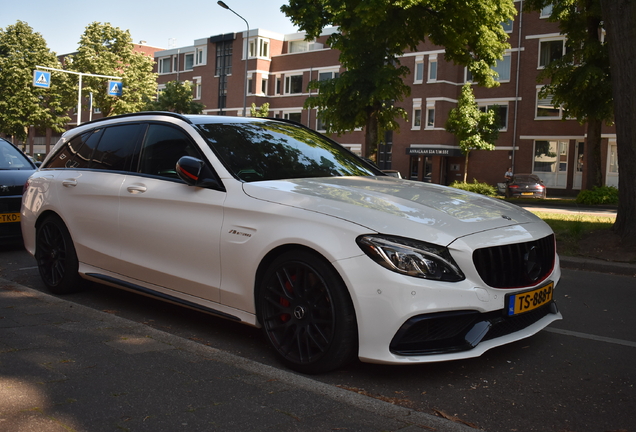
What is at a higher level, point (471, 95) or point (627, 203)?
point (471, 95)

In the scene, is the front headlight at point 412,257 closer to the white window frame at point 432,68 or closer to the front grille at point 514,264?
the front grille at point 514,264

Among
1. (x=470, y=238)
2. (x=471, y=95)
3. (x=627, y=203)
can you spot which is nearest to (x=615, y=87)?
(x=627, y=203)

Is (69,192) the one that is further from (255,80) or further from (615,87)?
(255,80)

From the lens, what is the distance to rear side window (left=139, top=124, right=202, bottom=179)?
4848mm

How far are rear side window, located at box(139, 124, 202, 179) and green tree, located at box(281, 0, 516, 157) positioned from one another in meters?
16.6

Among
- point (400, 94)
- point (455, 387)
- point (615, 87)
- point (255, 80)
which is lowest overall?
point (455, 387)

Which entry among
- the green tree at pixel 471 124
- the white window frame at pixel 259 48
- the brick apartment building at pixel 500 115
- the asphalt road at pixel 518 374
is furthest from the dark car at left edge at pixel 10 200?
the white window frame at pixel 259 48

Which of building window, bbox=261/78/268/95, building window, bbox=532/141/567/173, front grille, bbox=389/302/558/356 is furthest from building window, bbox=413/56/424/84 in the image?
front grille, bbox=389/302/558/356

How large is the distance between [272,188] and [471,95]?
39.6 metres

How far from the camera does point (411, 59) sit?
47.8 meters

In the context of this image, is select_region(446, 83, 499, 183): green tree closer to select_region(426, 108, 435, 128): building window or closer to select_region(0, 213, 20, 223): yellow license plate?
select_region(426, 108, 435, 128): building window

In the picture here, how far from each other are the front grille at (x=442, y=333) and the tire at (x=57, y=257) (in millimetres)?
3339

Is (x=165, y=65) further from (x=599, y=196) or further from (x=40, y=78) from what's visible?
(x=599, y=196)

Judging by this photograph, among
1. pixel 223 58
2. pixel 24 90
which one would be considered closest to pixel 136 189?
pixel 24 90
